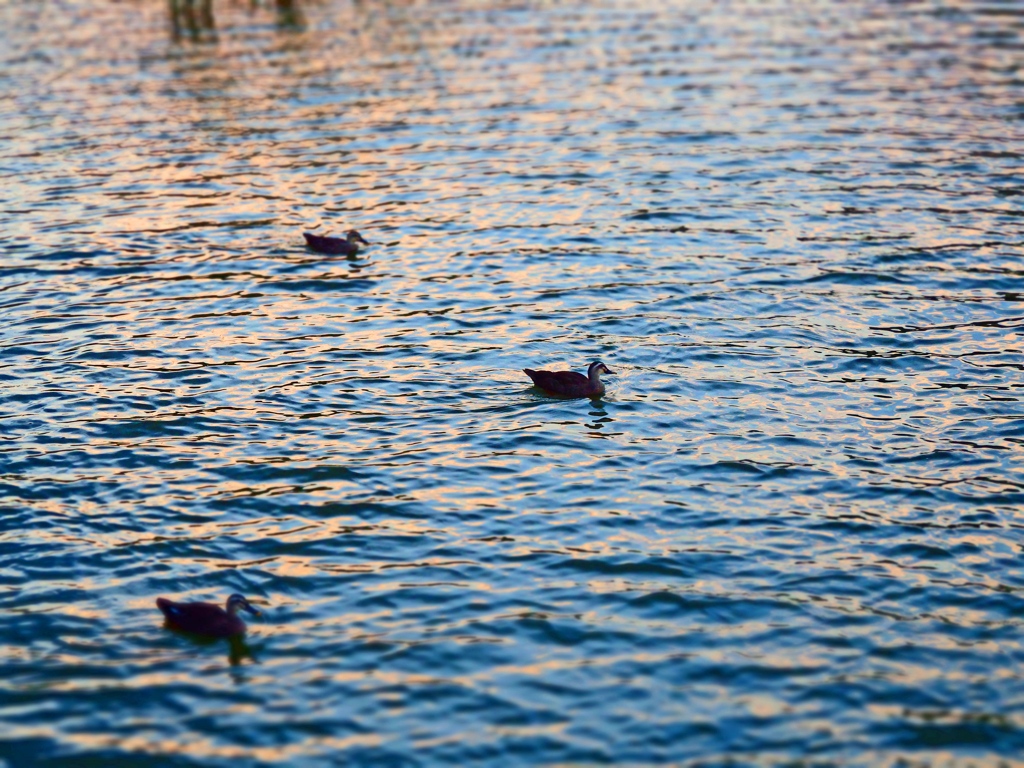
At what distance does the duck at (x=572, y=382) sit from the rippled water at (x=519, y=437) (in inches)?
10.7

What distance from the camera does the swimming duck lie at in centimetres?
2339

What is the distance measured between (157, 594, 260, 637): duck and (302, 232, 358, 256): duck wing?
12606mm

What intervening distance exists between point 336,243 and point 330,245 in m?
0.13

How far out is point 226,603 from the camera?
1178cm

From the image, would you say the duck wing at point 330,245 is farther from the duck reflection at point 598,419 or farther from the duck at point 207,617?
the duck at point 207,617

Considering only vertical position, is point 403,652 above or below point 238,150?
below

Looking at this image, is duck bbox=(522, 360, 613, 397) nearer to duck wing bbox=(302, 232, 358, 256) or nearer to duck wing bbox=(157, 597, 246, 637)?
duck wing bbox=(157, 597, 246, 637)

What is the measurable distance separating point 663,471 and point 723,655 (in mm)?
3951

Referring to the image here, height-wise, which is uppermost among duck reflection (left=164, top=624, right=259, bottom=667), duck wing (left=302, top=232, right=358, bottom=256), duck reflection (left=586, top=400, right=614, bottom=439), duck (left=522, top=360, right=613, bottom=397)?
duck wing (left=302, top=232, right=358, bottom=256)

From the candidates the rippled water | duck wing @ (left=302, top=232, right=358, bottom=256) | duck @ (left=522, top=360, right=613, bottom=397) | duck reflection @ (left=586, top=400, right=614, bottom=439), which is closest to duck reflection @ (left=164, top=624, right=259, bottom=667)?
the rippled water

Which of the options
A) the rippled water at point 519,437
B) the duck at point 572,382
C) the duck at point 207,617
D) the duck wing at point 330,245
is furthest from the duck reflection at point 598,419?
the duck wing at point 330,245

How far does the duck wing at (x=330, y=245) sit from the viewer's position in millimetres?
23375

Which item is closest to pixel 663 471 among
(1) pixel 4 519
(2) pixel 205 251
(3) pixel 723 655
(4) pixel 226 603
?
(3) pixel 723 655

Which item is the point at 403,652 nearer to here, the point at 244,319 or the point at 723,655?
the point at 723,655
